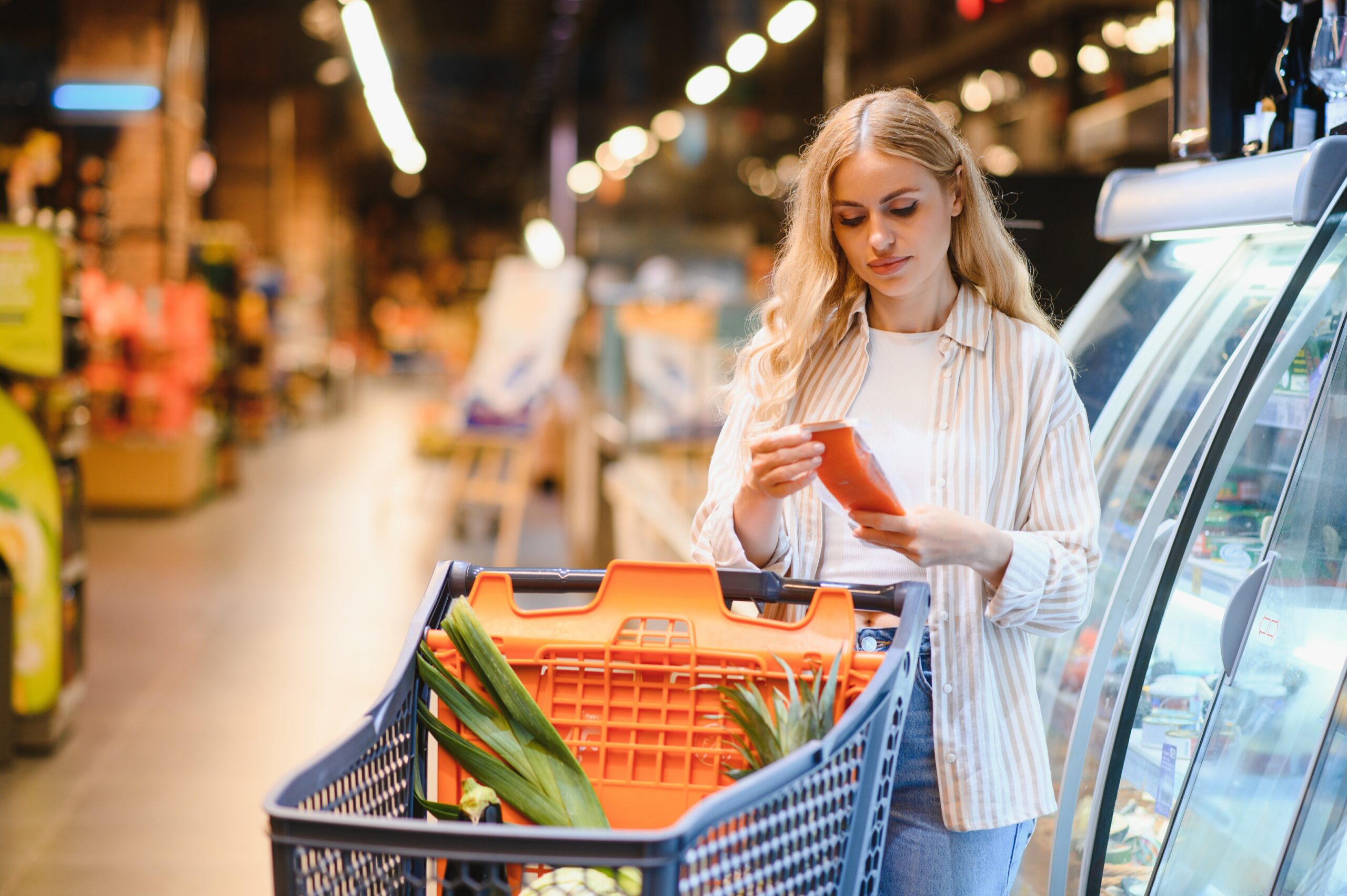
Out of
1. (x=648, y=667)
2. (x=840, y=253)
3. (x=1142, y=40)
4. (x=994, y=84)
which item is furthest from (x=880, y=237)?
(x=994, y=84)

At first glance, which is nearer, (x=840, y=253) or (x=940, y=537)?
(x=940, y=537)

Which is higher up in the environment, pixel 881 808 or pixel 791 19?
pixel 791 19

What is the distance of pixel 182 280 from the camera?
36.5 ft

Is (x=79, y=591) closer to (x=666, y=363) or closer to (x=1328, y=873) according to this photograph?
(x=666, y=363)

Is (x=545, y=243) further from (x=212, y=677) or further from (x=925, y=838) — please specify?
(x=925, y=838)

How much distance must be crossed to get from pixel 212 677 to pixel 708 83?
608 cm

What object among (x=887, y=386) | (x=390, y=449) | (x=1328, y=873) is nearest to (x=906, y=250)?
(x=887, y=386)

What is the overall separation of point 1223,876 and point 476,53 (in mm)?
18087

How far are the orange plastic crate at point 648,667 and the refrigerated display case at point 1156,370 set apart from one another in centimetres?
71

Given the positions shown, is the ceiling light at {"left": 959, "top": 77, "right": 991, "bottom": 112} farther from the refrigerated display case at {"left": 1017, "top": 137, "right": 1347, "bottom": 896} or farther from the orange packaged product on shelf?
the orange packaged product on shelf

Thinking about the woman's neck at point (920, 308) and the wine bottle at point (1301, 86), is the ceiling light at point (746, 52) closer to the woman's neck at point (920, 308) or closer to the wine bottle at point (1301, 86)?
the wine bottle at point (1301, 86)

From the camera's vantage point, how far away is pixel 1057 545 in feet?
4.75

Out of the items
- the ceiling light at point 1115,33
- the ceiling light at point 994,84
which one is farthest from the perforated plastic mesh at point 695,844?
the ceiling light at point 994,84

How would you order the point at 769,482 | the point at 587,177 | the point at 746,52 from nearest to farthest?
the point at 769,482 < the point at 746,52 < the point at 587,177
